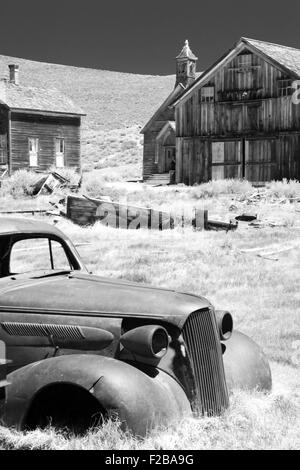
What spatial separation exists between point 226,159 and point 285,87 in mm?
4578

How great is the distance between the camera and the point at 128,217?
740 inches

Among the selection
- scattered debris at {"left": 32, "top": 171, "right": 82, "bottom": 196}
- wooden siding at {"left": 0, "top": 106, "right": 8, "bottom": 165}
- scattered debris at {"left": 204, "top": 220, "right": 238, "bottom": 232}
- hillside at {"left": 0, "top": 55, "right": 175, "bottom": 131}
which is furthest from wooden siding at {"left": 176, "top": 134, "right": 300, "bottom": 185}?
hillside at {"left": 0, "top": 55, "right": 175, "bottom": 131}

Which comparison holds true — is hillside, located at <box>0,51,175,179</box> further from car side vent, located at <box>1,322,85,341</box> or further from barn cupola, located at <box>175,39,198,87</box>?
car side vent, located at <box>1,322,85,341</box>

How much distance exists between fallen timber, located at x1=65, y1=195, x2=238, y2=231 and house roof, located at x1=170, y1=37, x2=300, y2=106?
1609 cm

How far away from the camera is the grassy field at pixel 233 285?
15.0ft

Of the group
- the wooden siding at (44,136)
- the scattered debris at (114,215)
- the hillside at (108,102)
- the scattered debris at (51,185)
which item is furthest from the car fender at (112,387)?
the hillside at (108,102)

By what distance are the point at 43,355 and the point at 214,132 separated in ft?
100

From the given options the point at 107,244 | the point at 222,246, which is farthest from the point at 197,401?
the point at 107,244

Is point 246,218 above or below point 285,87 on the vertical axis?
below

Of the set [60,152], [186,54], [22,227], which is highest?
[186,54]

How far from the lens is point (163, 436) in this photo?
4477 millimetres

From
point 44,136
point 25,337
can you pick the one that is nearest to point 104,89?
point 44,136

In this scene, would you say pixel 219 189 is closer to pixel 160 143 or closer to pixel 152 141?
pixel 160 143

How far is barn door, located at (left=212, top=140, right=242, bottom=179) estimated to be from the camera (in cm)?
3397
